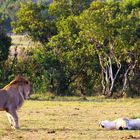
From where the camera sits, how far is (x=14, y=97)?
13.4 m

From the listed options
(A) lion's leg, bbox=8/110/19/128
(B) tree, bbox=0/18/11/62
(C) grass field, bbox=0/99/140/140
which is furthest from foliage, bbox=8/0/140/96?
(A) lion's leg, bbox=8/110/19/128

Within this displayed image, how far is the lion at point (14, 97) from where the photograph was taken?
13.2 meters

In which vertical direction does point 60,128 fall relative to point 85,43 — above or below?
below

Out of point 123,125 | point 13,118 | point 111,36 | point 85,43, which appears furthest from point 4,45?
point 123,125

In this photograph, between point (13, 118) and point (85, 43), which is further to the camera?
point (85, 43)

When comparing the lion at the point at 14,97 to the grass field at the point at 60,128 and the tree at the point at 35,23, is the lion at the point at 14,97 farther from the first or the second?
the tree at the point at 35,23

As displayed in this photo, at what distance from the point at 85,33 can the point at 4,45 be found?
437 cm

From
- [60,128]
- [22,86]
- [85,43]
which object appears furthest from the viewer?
[85,43]

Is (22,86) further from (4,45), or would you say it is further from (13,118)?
(4,45)

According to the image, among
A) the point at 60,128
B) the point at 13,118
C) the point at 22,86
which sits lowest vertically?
the point at 60,128

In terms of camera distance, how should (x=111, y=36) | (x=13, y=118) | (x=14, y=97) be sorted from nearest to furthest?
(x=13, y=118)
(x=14, y=97)
(x=111, y=36)

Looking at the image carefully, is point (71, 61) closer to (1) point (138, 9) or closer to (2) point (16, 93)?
(1) point (138, 9)

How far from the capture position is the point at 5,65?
30.6 m

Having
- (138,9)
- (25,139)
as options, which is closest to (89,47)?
(138,9)
